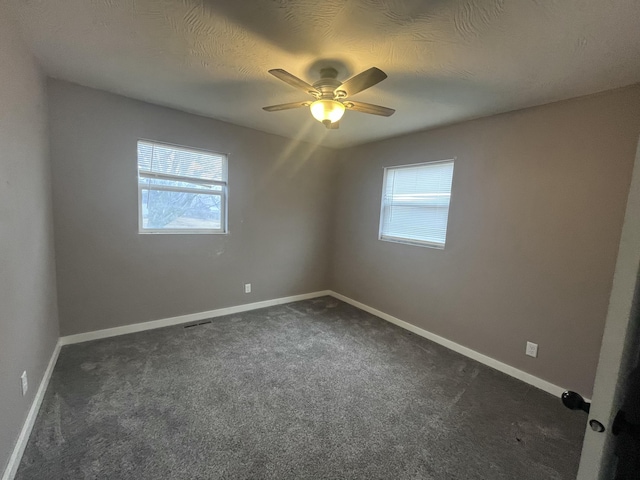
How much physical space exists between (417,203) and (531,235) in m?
1.23

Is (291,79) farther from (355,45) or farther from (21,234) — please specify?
(21,234)

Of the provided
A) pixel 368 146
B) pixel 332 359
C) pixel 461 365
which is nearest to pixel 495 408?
pixel 461 365

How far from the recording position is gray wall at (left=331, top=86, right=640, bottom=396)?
203cm

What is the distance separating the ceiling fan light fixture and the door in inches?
65.5

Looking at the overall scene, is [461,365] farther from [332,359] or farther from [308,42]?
[308,42]

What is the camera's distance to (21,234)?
1.63m

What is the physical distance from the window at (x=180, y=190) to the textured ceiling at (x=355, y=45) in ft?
2.33

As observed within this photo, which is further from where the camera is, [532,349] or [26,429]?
[532,349]

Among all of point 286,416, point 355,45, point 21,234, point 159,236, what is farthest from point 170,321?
point 355,45

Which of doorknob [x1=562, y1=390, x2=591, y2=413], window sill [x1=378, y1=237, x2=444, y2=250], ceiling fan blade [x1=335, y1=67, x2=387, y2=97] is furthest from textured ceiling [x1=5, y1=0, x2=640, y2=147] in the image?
doorknob [x1=562, y1=390, x2=591, y2=413]

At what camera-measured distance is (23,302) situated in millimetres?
1636

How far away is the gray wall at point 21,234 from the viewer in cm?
138

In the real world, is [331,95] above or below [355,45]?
below

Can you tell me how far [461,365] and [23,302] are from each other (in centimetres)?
338
